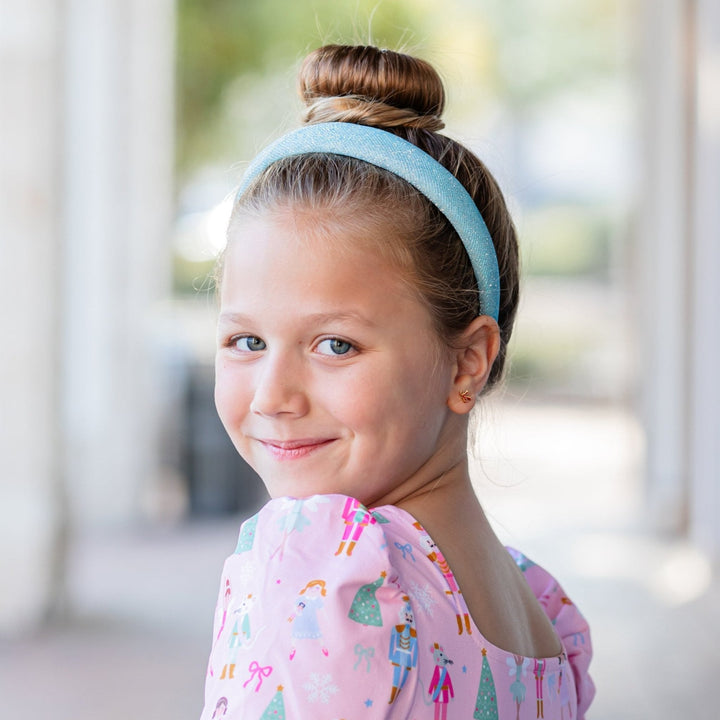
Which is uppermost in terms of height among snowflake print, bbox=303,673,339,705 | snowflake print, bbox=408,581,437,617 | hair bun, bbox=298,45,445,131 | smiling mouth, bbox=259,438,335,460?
hair bun, bbox=298,45,445,131

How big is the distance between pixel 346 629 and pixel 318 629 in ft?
0.08

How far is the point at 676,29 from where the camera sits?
19.9ft

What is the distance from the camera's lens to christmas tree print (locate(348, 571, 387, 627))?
0.97 meters

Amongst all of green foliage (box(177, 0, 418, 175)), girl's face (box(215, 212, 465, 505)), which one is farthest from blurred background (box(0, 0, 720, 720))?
green foliage (box(177, 0, 418, 175))

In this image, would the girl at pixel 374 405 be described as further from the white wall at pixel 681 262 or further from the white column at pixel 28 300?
the white wall at pixel 681 262

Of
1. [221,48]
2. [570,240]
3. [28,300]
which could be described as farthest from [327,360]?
[570,240]

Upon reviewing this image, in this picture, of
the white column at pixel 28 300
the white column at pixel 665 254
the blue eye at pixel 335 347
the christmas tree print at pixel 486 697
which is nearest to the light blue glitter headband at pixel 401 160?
the blue eye at pixel 335 347

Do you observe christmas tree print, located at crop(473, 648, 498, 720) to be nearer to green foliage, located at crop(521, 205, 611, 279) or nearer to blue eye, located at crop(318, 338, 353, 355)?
blue eye, located at crop(318, 338, 353, 355)

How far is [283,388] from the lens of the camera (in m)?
1.13

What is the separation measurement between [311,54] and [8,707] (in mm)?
2842

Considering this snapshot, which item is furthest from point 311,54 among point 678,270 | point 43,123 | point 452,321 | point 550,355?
point 550,355

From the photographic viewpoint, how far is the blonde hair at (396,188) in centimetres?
116

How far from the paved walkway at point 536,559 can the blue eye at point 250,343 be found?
447 millimetres

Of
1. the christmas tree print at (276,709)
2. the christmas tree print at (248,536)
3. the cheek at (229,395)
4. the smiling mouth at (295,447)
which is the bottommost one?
the christmas tree print at (276,709)
